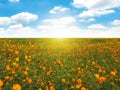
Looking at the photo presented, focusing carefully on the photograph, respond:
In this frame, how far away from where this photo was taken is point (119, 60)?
33.2ft

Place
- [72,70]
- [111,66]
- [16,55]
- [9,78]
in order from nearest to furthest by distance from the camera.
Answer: [9,78] < [72,70] < [111,66] < [16,55]

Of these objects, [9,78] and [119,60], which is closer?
[9,78]

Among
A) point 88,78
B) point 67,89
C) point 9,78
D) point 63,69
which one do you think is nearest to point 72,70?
point 63,69

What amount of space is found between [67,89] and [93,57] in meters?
4.26

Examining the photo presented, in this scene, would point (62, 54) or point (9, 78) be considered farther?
point (62, 54)

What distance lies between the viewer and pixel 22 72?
7445 mm

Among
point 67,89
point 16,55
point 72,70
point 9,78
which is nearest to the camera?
point 67,89

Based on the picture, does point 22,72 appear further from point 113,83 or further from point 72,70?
point 113,83

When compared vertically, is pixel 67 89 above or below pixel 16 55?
below

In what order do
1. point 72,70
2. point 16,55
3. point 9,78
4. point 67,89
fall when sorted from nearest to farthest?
1. point 67,89
2. point 9,78
3. point 72,70
4. point 16,55

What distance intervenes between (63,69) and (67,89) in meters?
1.76

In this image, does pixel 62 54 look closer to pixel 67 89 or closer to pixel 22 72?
pixel 22 72

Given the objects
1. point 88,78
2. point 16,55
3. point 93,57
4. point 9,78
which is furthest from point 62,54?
point 9,78

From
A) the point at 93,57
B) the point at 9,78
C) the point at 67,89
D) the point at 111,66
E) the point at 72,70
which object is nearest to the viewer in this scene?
the point at 67,89
